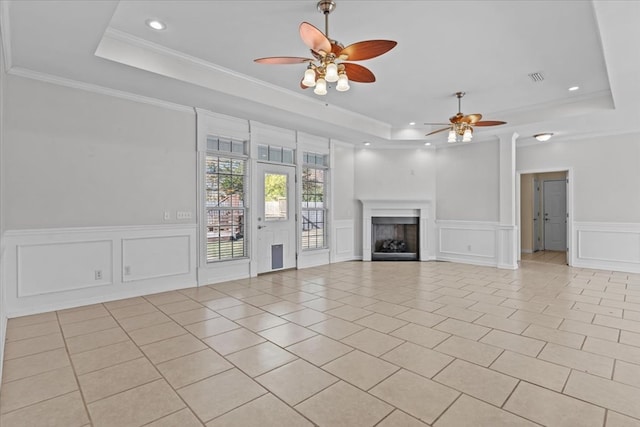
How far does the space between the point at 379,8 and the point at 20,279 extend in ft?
15.2

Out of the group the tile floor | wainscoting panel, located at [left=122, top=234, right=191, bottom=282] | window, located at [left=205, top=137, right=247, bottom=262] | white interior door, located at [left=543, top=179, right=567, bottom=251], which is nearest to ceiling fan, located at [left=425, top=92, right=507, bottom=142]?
window, located at [left=205, top=137, right=247, bottom=262]

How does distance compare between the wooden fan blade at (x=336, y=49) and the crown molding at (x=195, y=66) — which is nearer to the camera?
the wooden fan blade at (x=336, y=49)

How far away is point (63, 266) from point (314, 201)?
435 centimetres

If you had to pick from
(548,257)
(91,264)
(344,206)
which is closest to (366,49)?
(91,264)

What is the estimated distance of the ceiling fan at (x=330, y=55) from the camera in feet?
8.50

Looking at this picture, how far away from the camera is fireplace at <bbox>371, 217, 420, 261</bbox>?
25.6 feet

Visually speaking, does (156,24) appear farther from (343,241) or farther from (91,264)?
(343,241)

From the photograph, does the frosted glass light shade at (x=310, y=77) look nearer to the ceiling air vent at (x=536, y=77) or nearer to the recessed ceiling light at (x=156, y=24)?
the recessed ceiling light at (x=156, y=24)

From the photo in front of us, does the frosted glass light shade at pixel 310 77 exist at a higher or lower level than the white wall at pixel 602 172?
higher

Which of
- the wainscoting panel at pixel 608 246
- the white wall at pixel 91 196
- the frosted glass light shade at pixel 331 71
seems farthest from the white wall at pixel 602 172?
the white wall at pixel 91 196

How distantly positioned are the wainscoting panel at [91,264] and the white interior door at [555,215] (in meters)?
9.35

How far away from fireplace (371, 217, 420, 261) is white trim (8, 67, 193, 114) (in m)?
4.78

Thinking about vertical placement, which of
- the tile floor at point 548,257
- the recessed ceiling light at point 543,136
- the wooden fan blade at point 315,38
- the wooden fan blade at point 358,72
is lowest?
the tile floor at point 548,257

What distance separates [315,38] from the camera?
260cm
